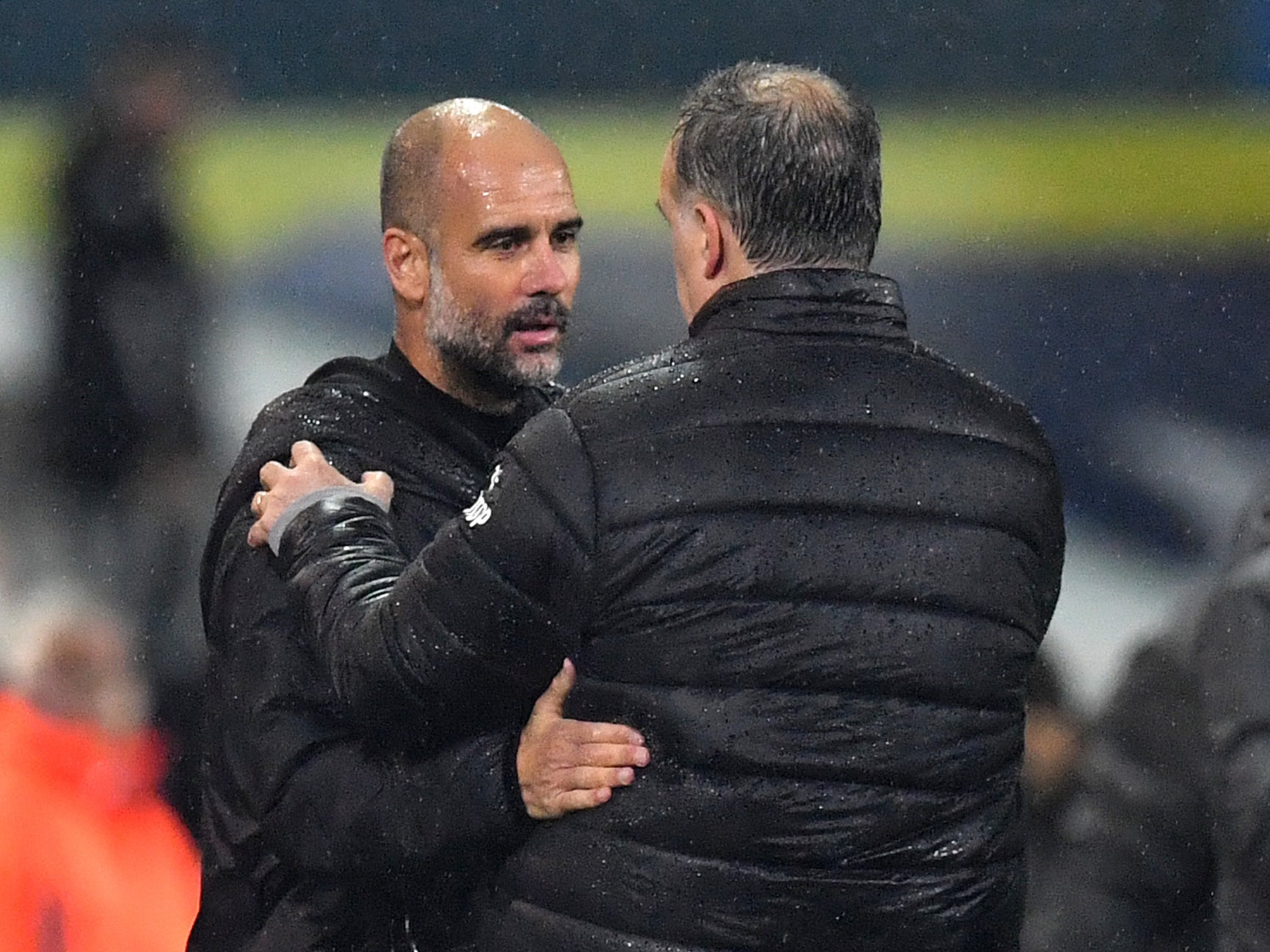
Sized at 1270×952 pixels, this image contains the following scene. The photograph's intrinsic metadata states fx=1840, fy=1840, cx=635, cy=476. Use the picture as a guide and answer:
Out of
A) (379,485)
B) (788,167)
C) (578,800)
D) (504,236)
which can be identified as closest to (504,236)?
(504,236)

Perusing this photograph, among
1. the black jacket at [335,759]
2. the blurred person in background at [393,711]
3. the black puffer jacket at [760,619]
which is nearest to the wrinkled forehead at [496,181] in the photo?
the blurred person in background at [393,711]

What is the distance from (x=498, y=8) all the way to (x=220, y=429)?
1.78 ft

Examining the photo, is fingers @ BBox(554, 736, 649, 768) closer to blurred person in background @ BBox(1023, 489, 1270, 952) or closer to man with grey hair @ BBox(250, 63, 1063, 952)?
man with grey hair @ BBox(250, 63, 1063, 952)

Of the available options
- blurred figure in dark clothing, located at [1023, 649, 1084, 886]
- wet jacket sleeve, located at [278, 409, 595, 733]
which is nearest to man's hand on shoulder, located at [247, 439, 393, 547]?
wet jacket sleeve, located at [278, 409, 595, 733]

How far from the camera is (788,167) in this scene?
0.95m

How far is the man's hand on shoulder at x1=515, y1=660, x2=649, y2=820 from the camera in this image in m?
0.94

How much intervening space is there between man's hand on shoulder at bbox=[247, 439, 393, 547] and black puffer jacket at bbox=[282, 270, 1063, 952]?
135mm

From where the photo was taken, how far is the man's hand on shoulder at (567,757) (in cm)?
94

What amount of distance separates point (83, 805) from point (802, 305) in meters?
1.29

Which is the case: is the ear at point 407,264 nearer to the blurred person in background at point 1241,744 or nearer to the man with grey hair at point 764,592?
the man with grey hair at point 764,592

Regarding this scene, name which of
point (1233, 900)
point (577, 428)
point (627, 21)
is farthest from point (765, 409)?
point (627, 21)

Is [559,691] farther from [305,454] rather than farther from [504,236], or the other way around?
[504,236]

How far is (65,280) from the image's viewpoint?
200 centimetres

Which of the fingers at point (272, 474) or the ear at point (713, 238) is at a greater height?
the ear at point (713, 238)
